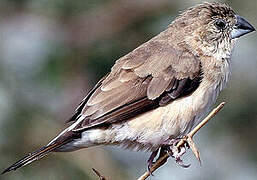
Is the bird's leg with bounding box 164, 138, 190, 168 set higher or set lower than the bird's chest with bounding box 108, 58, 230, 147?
lower

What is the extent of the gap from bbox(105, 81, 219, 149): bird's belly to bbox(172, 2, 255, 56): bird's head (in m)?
0.74

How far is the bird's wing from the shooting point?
598 cm

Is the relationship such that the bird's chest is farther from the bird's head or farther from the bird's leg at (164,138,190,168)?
the bird's head

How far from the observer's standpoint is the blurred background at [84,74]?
8438 mm

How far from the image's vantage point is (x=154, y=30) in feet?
30.5

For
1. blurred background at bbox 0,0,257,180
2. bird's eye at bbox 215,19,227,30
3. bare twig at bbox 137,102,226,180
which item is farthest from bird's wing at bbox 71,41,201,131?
blurred background at bbox 0,0,257,180

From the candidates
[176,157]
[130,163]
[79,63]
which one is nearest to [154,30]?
[79,63]

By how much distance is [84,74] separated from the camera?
890 cm

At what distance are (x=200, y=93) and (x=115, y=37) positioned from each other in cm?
306

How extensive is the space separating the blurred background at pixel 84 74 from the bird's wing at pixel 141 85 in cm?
198

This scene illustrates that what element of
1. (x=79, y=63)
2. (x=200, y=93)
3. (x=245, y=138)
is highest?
(x=79, y=63)

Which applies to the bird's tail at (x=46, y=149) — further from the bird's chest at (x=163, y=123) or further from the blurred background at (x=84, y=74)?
the blurred background at (x=84, y=74)

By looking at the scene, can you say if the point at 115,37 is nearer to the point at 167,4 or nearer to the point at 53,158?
the point at 167,4

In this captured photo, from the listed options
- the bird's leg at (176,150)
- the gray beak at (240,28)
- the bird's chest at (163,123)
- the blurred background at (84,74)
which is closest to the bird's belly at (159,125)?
the bird's chest at (163,123)
